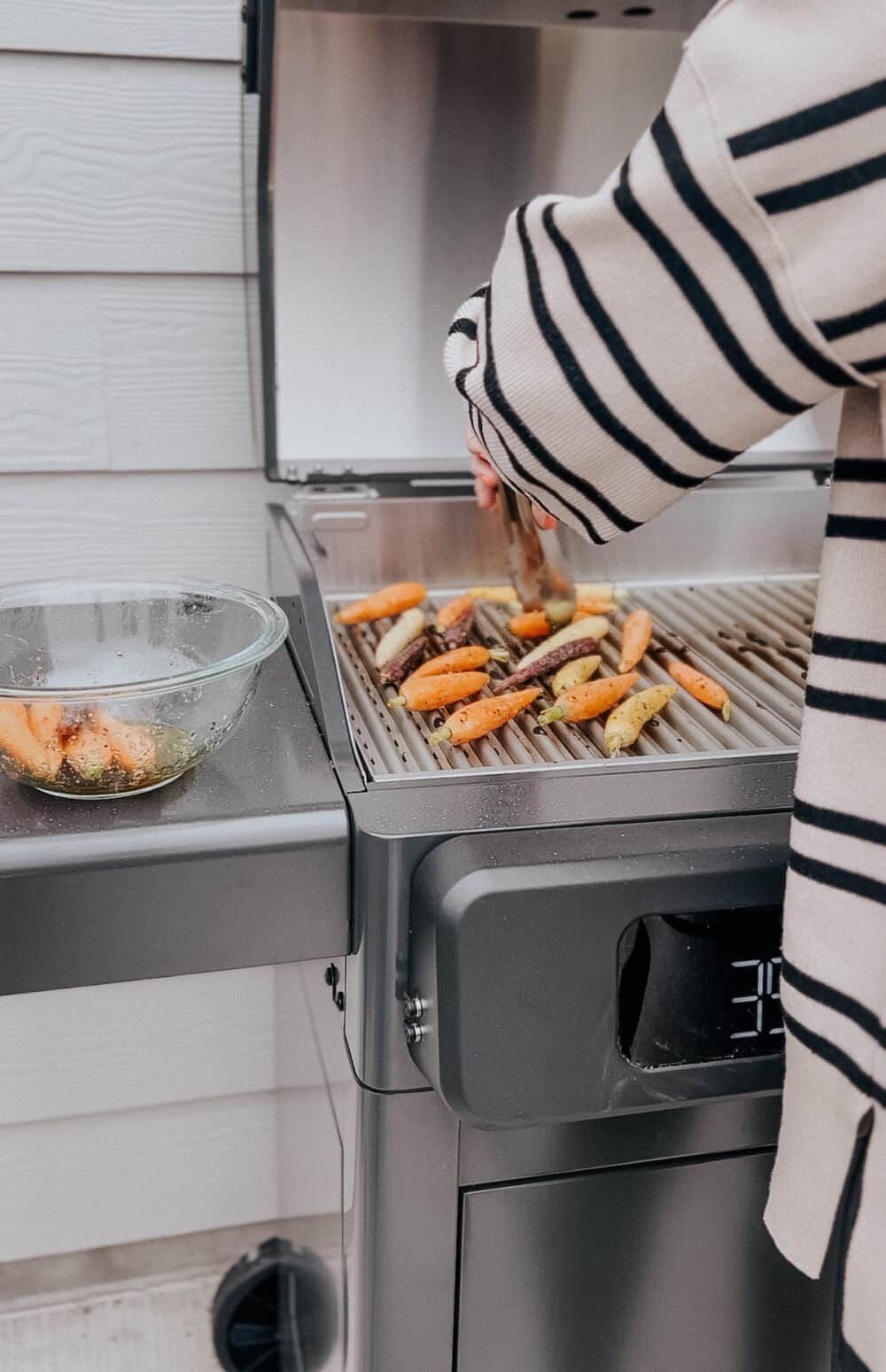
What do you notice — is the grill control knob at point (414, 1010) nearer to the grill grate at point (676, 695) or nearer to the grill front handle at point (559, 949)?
the grill front handle at point (559, 949)

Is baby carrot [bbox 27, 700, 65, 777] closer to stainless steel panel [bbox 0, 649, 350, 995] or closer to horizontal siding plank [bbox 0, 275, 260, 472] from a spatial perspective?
stainless steel panel [bbox 0, 649, 350, 995]

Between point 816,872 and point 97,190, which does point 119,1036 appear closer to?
point 97,190

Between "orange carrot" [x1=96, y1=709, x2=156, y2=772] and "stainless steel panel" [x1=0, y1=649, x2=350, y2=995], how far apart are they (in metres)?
0.03

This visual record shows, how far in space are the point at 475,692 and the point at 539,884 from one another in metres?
0.32

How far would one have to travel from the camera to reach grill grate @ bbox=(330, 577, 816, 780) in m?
0.95

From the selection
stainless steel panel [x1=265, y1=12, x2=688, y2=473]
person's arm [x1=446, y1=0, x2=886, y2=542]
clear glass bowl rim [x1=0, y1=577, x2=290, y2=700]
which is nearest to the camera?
person's arm [x1=446, y1=0, x2=886, y2=542]

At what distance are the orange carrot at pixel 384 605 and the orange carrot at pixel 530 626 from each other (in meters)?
0.11

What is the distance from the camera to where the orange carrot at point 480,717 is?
0.96m

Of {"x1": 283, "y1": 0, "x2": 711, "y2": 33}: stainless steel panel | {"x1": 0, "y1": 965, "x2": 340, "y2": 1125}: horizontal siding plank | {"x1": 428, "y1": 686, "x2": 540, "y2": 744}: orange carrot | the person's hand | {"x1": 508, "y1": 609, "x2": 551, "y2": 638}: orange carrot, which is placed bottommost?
{"x1": 0, "y1": 965, "x2": 340, "y2": 1125}: horizontal siding plank

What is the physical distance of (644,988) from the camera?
2.67ft

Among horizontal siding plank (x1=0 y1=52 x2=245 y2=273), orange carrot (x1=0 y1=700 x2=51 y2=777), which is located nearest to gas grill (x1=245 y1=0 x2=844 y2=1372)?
horizontal siding plank (x1=0 y1=52 x2=245 y2=273)

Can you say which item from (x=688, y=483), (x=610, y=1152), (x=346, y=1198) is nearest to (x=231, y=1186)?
(x=346, y=1198)

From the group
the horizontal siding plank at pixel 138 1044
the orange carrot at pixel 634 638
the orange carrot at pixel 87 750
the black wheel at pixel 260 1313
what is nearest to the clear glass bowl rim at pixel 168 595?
the orange carrot at pixel 87 750

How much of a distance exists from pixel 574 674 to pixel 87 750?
431 mm
